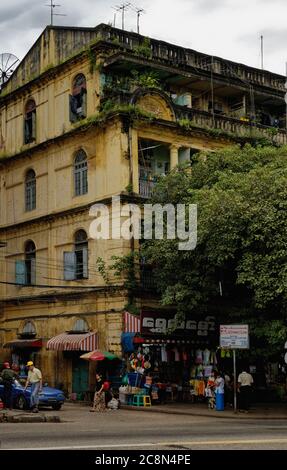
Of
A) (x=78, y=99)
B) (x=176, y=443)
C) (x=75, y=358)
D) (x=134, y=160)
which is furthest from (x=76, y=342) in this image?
(x=176, y=443)

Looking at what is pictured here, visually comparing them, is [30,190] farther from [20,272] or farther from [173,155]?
[173,155]

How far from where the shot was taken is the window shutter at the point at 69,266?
35.8 metres

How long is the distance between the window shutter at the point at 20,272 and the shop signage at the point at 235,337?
1484 cm

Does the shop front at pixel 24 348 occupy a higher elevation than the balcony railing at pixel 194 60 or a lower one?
lower

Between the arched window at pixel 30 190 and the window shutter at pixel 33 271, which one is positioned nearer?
the window shutter at pixel 33 271

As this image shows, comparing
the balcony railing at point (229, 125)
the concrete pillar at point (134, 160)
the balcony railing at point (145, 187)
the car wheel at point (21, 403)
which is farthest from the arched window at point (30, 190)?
the car wheel at point (21, 403)

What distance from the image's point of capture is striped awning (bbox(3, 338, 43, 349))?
121 ft

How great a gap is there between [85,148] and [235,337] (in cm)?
1332

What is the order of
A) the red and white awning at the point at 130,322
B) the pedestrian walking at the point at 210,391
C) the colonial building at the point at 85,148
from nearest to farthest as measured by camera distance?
the pedestrian walking at the point at 210,391 < the red and white awning at the point at 130,322 < the colonial building at the point at 85,148

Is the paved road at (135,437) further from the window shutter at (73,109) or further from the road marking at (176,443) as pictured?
the window shutter at (73,109)
